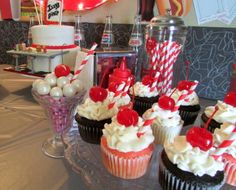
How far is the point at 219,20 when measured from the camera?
109cm

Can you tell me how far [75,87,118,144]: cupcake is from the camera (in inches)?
25.9

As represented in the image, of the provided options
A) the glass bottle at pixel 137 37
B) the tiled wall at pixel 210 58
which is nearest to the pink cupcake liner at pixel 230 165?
the tiled wall at pixel 210 58

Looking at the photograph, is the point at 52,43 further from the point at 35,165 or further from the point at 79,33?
the point at 35,165

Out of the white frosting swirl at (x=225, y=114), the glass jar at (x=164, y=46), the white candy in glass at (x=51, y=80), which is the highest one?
the glass jar at (x=164, y=46)

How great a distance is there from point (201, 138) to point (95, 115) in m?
0.30

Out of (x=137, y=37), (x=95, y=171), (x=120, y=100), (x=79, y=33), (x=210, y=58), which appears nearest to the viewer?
(x=95, y=171)

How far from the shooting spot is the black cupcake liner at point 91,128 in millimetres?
655

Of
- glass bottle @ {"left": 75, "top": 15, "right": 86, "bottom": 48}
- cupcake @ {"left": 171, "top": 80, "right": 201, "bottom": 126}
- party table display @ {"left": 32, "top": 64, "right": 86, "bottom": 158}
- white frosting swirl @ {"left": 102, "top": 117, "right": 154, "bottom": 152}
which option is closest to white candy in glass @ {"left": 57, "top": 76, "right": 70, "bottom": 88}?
party table display @ {"left": 32, "top": 64, "right": 86, "bottom": 158}

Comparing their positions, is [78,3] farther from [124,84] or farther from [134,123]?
[134,123]

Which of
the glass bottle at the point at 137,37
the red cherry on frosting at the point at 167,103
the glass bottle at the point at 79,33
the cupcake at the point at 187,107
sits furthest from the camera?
the glass bottle at the point at 79,33

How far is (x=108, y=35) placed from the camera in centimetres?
133

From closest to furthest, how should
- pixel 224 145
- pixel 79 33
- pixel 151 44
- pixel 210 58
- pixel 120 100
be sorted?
pixel 224 145 → pixel 120 100 → pixel 151 44 → pixel 210 58 → pixel 79 33

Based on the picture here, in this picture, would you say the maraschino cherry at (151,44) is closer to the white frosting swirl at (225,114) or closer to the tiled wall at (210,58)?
the tiled wall at (210,58)

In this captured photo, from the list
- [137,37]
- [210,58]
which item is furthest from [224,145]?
[137,37]
